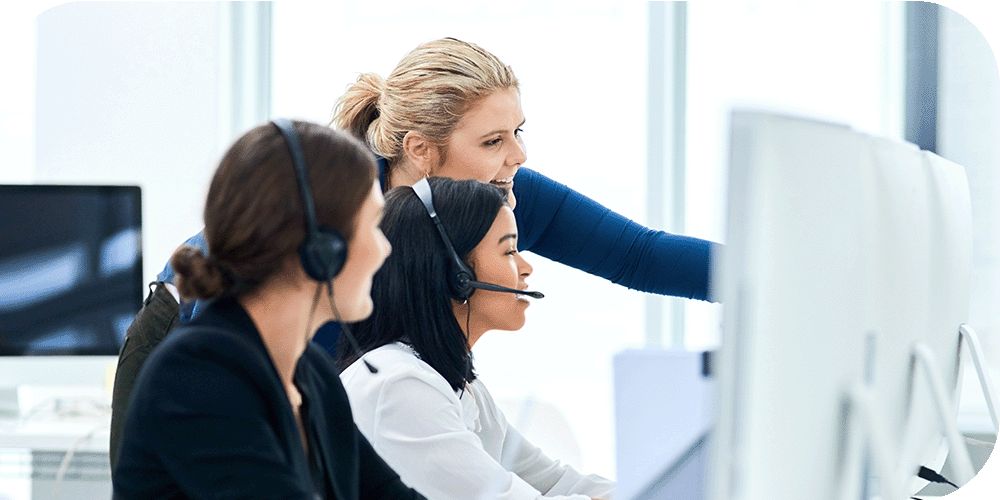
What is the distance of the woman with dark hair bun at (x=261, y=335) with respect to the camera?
2.95 feet

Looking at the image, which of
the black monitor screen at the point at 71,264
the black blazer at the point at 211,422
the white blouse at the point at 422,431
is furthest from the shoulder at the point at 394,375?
the black monitor screen at the point at 71,264

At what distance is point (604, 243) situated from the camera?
1.88 meters

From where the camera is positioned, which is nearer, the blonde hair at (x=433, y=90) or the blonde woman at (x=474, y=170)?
the blonde woman at (x=474, y=170)

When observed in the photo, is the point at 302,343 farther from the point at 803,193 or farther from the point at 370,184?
the point at 803,193

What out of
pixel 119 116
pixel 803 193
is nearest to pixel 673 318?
pixel 119 116

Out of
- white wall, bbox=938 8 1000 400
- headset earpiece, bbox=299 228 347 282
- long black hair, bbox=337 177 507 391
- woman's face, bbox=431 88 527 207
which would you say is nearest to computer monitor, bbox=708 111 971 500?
headset earpiece, bbox=299 228 347 282

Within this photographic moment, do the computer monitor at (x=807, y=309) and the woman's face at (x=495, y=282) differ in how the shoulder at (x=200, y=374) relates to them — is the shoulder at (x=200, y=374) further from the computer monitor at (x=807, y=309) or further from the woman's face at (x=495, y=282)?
the woman's face at (x=495, y=282)

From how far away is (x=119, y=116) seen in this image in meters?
3.34

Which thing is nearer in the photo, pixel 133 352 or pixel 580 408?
pixel 133 352

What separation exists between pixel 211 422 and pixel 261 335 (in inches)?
4.4

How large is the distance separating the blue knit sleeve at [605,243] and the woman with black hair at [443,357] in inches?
9.6

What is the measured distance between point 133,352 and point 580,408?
216cm

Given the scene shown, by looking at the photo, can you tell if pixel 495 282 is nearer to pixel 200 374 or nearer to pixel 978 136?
pixel 200 374

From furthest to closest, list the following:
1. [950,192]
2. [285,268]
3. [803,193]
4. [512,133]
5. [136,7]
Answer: [136,7], [512,133], [950,192], [285,268], [803,193]
